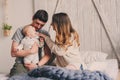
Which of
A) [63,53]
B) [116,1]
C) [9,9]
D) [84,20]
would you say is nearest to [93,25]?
[84,20]

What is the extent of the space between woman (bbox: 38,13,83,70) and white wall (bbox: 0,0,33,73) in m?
1.75

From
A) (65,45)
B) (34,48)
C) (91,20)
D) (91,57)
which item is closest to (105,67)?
(91,57)

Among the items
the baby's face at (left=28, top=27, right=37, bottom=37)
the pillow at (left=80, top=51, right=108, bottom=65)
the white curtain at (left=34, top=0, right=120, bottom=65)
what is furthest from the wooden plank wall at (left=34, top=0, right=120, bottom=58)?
the baby's face at (left=28, top=27, right=37, bottom=37)

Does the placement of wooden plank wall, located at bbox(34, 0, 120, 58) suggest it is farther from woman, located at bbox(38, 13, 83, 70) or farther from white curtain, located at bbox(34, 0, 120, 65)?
woman, located at bbox(38, 13, 83, 70)

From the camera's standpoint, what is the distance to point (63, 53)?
2.68m

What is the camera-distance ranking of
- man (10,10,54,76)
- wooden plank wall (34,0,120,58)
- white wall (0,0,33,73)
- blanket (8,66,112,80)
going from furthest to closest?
white wall (0,0,33,73) < wooden plank wall (34,0,120,58) < man (10,10,54,76) < blanket (8,66,112,80)

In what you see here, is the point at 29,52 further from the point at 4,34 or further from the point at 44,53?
the point at 4,34

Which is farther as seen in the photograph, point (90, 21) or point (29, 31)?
point (90, 21)

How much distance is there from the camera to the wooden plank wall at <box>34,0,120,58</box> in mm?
4145

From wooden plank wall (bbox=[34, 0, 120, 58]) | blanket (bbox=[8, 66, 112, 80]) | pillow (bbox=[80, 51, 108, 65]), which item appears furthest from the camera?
wooden plank wall (bbox=[34, 0, 120, 58])

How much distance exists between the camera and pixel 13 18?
451cm

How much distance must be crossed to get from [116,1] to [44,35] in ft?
5.22

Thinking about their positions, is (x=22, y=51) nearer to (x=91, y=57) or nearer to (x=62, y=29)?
(x=62, y=29)

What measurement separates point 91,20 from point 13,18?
1248 millimetres
